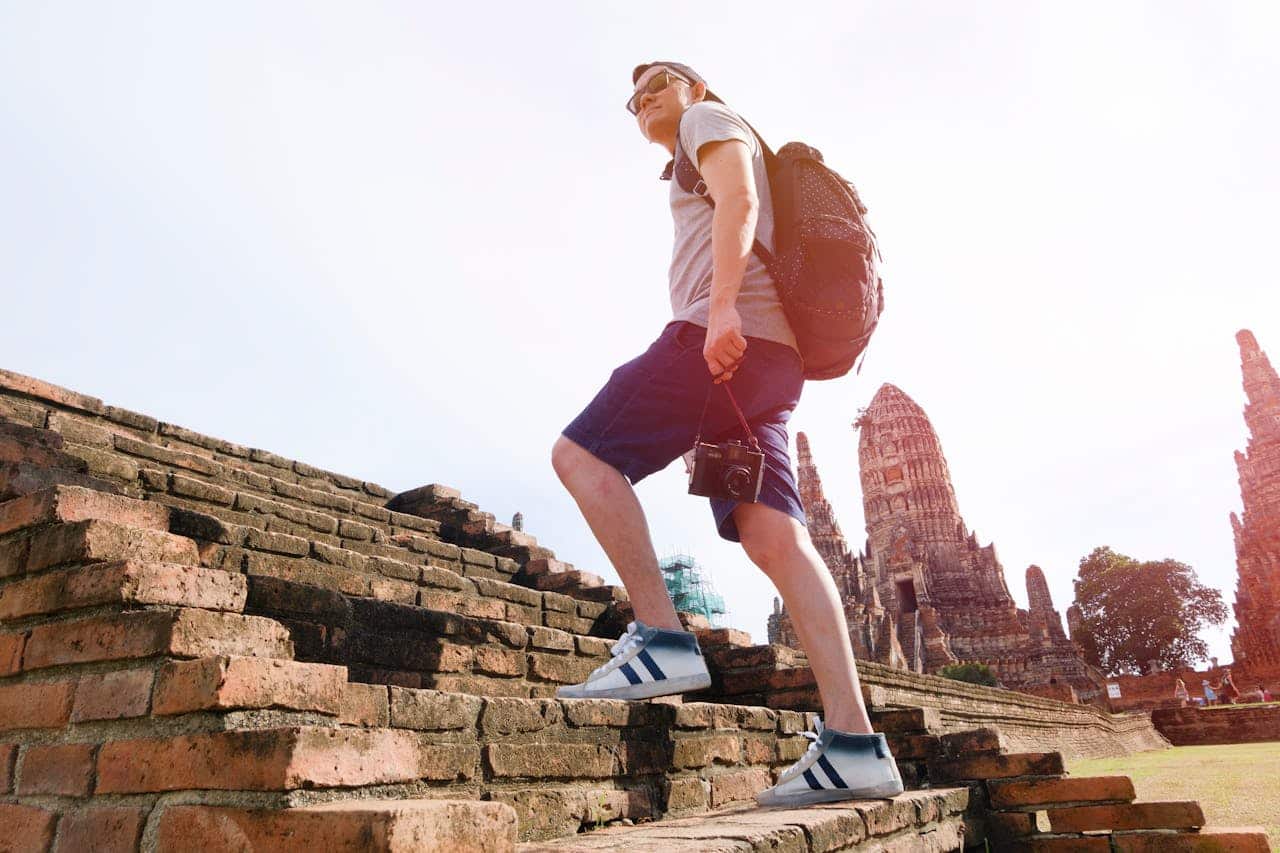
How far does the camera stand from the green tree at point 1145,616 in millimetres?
46469

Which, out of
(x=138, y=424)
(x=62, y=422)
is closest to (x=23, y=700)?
(x=62, y=422)

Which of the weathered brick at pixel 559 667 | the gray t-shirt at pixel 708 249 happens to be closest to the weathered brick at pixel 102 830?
the weathered brick at pixel 559 667

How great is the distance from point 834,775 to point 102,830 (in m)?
1.66

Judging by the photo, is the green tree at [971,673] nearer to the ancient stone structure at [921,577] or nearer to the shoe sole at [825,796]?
the ancient stone structure at [921,577]

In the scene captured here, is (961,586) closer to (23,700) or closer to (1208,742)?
(1208,742)

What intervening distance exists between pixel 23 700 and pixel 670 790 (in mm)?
1644

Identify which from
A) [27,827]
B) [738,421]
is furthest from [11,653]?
[738,421]

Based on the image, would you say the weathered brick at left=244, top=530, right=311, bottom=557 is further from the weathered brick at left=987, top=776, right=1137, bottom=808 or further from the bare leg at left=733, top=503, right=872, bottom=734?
the weathered brick at left=987, top=776, right=1137, bottom=808

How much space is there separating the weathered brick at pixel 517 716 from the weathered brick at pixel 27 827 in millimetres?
Answer: 881

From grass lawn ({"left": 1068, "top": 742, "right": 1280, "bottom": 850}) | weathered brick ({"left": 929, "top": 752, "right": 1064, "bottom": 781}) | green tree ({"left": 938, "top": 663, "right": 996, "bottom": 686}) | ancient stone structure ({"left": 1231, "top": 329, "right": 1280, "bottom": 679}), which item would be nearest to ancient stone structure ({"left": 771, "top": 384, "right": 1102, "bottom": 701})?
green tree ({"left": 938, "top": 663, "right": 996, "bottom": 686})

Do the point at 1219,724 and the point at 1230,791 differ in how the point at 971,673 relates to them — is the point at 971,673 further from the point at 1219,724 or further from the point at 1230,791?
the point at 1230,791

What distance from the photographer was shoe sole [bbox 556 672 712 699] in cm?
226

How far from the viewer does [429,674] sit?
2.61 meters

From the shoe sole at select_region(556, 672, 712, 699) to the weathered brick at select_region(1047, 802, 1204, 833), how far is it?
1.62 m
